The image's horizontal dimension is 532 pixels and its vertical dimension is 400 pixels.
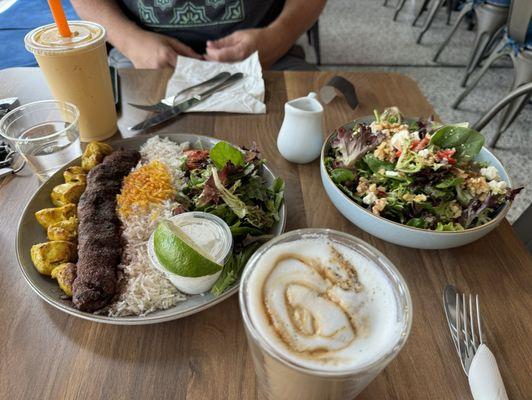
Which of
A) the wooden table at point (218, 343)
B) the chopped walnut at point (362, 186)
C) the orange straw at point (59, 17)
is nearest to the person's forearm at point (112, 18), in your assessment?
the orange straw at point (59, 17)

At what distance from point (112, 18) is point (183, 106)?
701 mm

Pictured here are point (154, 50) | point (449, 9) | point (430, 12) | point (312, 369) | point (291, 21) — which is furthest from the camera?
point (449, 9)

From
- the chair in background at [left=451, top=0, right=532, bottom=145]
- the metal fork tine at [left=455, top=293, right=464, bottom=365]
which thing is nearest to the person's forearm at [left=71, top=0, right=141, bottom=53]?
the metal fork tine at [left=455, top=293, right=464, bottom=365]

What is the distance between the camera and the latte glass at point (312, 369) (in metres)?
0.41

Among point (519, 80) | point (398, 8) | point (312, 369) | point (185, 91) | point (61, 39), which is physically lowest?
point (398, 8)

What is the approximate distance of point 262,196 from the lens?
0.79 metres

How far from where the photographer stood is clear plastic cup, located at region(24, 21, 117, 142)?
902 millimetres

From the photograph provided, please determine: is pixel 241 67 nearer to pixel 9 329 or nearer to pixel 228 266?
pixel 228 266

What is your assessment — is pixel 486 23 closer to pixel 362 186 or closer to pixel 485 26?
pixel 485 26

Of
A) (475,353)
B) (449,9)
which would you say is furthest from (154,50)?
(449,9)

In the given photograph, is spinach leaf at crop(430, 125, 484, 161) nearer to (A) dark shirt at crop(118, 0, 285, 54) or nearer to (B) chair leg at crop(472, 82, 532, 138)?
(B) chair leg at crop(472, 82, 532, 138)

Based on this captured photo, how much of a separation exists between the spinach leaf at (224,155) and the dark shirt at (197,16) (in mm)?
940

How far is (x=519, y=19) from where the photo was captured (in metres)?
2.09

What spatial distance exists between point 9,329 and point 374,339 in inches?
23.9
